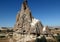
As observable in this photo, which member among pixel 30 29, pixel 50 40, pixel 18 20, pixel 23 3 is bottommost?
pixel 50 40

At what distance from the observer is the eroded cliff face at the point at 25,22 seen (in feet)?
132

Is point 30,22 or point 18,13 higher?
point 18,13

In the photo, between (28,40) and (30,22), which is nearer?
(28,40)

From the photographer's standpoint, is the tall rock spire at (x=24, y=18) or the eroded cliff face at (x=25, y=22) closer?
the eroded cliff face at (x=25, y=22)

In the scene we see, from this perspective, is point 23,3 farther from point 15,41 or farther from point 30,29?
point 15,41

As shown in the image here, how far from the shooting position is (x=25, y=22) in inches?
1708

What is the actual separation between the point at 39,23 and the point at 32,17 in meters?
4.55

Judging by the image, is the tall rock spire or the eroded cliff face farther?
the tall rock spire

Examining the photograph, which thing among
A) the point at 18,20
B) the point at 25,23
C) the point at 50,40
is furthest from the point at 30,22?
the point at 50,40

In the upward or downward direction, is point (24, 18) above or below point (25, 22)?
above

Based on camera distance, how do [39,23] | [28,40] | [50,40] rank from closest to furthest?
[28,40], [50,40], [39,23]

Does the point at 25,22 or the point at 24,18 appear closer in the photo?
the point at 25,22

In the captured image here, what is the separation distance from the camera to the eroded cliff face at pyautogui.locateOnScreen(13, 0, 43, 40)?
40156 mm

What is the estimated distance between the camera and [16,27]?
149 ft
